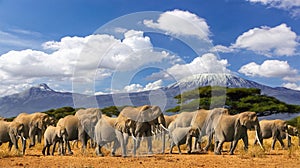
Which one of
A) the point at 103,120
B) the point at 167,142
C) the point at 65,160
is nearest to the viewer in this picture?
the point at 65,160

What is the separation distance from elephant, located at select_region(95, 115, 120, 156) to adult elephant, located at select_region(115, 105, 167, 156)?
0.88ft

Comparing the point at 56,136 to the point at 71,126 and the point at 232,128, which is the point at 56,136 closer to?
the point at 71,126

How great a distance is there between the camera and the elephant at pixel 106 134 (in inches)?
701

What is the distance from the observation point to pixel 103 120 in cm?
1830

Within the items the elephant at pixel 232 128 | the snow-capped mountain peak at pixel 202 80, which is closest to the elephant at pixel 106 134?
the elephant at pixel 232 128

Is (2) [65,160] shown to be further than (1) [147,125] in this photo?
No

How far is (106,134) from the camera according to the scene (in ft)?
58.6

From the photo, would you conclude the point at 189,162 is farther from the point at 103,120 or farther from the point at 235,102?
the point at 235,102

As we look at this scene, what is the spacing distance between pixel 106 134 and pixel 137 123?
1.30 m

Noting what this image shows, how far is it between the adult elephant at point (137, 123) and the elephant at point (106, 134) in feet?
0.88

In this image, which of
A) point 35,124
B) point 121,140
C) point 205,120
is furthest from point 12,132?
point 205,120

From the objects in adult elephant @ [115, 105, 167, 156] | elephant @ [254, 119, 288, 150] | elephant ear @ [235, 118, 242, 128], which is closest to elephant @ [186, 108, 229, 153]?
elephant ear @ [235, 118, 242, 128]

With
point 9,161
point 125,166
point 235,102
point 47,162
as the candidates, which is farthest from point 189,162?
point 235,102

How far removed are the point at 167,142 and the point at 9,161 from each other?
8.37m
